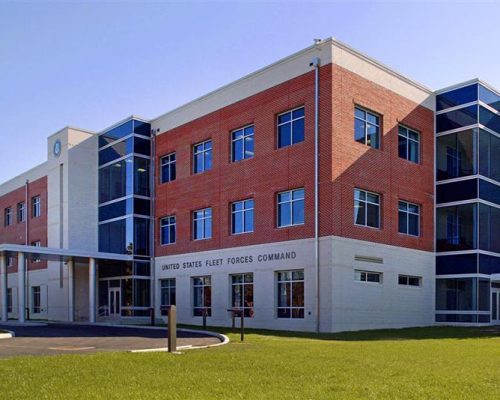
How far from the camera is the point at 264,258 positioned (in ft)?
91.0

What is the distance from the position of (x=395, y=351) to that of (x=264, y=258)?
545 inches

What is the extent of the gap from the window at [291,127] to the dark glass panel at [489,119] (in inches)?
390

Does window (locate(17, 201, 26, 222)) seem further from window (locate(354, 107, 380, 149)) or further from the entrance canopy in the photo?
window (locate(354, 107, 380, 149))

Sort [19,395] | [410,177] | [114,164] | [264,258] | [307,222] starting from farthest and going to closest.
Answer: [114,164] < [410,177] < [264,258] < [307,222] < [19,395]

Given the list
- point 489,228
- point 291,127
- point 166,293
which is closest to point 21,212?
point 166,293

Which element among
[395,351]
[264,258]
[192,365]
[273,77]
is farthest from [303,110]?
[192,365]

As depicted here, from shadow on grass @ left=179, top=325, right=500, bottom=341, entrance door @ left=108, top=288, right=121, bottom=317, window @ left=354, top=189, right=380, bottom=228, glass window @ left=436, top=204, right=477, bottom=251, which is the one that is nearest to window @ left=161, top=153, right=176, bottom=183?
entrance door @ left=108, top=288, right=121, bottom=317

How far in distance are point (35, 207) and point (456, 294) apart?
3260 centimetres

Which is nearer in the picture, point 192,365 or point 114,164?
point 192,365

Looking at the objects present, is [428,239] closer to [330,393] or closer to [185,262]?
[185,262]

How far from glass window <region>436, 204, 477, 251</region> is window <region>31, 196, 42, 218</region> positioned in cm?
2996

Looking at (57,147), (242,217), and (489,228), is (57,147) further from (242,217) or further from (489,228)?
(489,228)

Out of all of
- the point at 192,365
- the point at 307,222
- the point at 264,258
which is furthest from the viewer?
the point at 264,258

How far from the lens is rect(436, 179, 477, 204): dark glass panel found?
29484 millimetres
